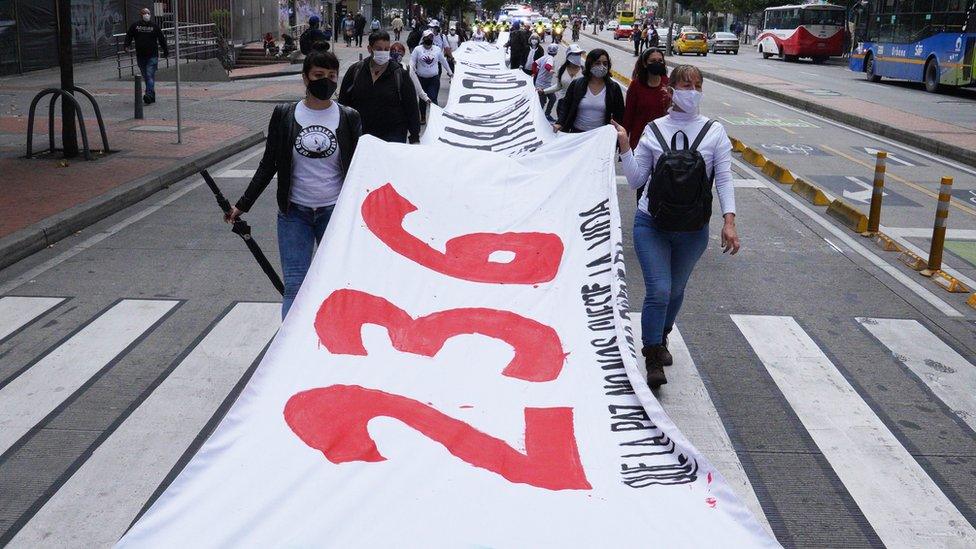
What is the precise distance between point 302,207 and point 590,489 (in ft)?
10.5

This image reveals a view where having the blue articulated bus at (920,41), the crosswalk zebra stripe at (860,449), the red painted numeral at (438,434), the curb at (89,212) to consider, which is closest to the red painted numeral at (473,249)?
the red painted numeral at (438,434)

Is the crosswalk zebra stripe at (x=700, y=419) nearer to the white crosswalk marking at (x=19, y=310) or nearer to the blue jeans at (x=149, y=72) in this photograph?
the white crosswalk marking at (x=19, y=310)

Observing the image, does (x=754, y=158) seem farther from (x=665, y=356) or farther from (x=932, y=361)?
(x=665, y=356)

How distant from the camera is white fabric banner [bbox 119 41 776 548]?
398cm

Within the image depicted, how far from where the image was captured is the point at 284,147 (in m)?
6.45

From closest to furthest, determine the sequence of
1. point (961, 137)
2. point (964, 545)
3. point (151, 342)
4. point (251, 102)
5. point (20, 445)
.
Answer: point (964, 545), point (20, 445), point (151, 342), point (961, 137), point (251, 102)

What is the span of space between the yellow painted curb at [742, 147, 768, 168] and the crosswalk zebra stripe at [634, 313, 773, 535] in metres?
9.91

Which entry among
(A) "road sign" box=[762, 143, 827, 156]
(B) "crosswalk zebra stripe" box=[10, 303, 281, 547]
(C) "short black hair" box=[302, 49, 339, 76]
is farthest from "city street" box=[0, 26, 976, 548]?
(A) "road sign" box=[762, 143, 827, 156]

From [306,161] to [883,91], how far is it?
32864 millimetres

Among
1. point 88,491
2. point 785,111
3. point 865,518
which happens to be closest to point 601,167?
point 865,518

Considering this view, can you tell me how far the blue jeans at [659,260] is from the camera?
643 cm

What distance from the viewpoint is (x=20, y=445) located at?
5645 mm

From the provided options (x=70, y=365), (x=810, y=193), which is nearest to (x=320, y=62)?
(x=70, y=365)

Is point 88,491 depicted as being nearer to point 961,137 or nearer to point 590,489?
point 590,489
